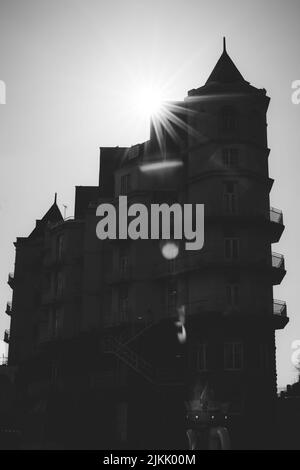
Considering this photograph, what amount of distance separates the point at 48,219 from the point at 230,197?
3438 cm

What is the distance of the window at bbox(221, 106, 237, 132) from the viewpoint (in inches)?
2479

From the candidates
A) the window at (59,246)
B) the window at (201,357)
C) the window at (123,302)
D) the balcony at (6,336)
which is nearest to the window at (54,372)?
the window at (59,246)

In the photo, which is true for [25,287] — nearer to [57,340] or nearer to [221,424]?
[57,340]

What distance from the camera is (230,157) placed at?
62.4 meters

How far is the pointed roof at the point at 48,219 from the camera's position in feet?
293

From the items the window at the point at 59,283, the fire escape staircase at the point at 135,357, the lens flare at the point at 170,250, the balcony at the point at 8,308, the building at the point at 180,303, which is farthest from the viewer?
the balcony at the point at 8,308

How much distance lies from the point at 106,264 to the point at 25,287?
20031mm

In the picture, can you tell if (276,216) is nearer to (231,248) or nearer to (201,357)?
(231,248)

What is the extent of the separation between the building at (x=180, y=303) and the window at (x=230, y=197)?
82 millimetres

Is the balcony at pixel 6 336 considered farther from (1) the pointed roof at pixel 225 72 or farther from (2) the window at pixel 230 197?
(1) the pointed roof at pixel 225 72

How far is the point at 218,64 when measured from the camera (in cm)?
6644

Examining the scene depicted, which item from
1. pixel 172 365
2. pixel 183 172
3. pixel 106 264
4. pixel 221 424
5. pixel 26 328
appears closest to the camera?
pixel 221 424

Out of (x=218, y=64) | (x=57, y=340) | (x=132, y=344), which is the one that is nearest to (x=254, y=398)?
(x=132, y=344)

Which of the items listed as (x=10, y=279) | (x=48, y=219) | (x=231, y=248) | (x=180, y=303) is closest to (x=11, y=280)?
(x=10, y=279)
